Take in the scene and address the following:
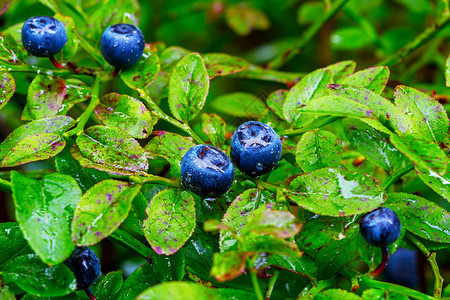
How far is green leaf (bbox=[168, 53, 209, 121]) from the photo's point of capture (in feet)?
3.03

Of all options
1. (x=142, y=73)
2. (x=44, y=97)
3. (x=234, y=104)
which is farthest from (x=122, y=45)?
(x=234, y=104)

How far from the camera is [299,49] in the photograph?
6.02 ft

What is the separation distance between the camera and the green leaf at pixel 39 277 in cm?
73

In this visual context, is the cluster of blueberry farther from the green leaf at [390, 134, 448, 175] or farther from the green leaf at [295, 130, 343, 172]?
the green leaf at [390, 134, 448, 175]

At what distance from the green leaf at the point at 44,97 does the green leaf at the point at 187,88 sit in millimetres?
219

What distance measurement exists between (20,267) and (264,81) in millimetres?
1190

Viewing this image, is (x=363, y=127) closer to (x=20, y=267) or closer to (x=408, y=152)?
(x=408, y=152)

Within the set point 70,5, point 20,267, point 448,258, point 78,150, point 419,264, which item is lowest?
point 448,258

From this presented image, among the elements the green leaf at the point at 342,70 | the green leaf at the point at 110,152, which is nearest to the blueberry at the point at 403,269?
the green leaf at the point at 342,70

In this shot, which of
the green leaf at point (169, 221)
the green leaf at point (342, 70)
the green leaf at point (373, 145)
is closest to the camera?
the green leaf at point (169, 221)

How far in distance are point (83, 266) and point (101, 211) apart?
11 centimetres

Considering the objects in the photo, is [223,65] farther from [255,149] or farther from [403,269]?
[403,269]

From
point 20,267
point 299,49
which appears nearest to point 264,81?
point 299,49

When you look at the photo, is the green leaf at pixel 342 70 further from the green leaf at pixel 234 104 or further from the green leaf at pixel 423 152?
the green leaf at pixel 234 104
